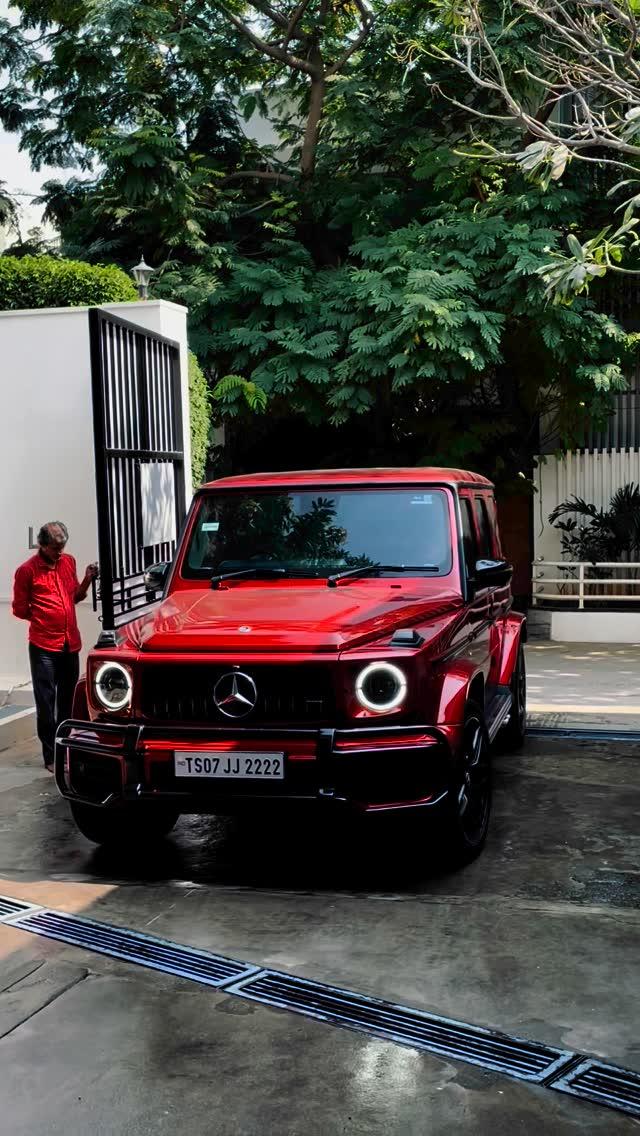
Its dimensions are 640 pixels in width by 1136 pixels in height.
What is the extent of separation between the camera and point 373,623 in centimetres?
541

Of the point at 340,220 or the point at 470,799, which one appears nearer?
the point at 470,799

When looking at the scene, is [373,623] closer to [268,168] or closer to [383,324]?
[383,324]

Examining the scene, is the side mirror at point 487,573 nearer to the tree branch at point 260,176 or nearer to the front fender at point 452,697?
the front fender at point 452,697

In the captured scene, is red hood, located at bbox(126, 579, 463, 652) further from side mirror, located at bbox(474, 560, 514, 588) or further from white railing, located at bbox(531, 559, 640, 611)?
white railing, located at bbox(531, 559, 640, 611)

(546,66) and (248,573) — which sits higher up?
(546,66)

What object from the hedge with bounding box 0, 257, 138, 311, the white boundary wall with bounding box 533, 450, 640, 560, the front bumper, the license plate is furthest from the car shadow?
the white boundary wall with bounding box 533, 450, 640, 560

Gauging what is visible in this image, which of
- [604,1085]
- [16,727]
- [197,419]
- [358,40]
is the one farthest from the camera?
[358,40]

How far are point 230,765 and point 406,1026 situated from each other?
155cm

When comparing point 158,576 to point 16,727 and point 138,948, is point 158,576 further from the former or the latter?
point 16,727

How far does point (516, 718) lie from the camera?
8461 millimetres

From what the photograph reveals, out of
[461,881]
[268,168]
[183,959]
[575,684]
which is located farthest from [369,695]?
[268,168]

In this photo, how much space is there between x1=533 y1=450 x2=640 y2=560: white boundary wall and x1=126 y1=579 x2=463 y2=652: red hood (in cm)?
1000

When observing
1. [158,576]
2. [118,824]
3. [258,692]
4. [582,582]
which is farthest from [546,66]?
[118,824]

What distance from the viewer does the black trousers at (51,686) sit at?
7828 mm
